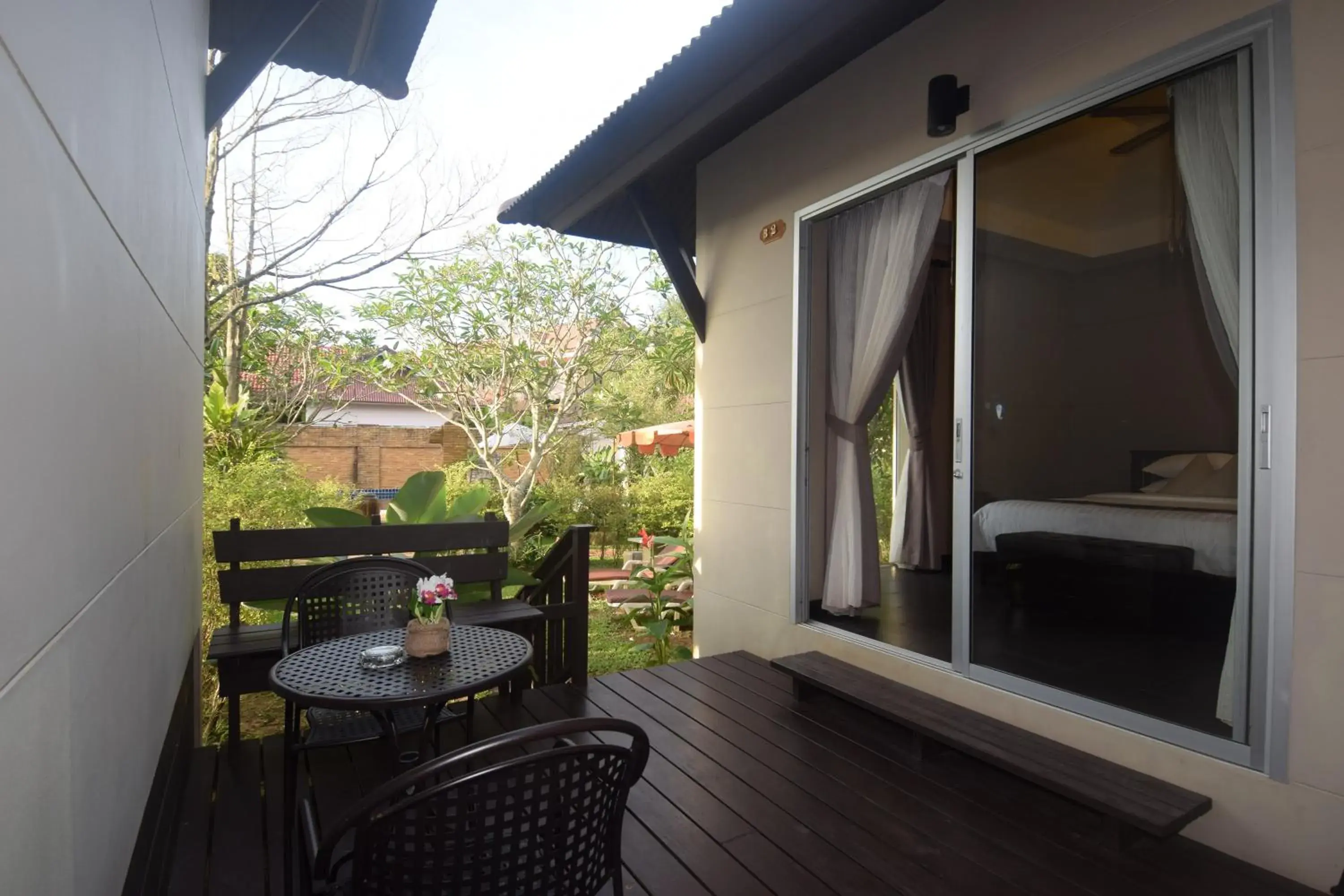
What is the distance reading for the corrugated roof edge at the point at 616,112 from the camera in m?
2.97

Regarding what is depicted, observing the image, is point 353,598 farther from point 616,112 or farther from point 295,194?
point 295,194

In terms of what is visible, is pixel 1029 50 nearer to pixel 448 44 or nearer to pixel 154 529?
pixel 154 529

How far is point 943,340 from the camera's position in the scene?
5230 mm

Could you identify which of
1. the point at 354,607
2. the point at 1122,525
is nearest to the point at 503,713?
the point at 354,607

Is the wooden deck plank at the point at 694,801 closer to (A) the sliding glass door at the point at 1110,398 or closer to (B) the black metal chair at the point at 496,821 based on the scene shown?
(B) the black metal chair at the point at 496,821

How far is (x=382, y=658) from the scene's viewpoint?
6.73 ft

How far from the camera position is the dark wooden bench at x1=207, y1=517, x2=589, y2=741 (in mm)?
2871

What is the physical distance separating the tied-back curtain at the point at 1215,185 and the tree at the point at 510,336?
7.69 m

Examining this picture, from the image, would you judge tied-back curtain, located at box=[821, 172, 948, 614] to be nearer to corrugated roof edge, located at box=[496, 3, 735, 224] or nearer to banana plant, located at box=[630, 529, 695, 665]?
corrugated roof edge, located at box=[496, 3, 735, 224]

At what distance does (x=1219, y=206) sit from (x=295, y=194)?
7584 millimetres

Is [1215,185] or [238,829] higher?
[1215,185]

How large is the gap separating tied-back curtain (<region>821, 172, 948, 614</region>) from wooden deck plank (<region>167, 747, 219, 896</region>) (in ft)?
9.49

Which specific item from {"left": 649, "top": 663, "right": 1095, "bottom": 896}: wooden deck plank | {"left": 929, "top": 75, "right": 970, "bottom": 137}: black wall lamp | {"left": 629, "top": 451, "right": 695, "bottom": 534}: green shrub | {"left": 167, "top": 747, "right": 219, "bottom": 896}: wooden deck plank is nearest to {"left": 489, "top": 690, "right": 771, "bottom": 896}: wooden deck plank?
{"left": 649, "top": 663, "right": 1095, "bottom": 896}: wooden deck plank

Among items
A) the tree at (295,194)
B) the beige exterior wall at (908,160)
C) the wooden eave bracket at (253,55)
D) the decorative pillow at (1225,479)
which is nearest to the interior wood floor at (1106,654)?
the beige exterior wall at (908,160)
